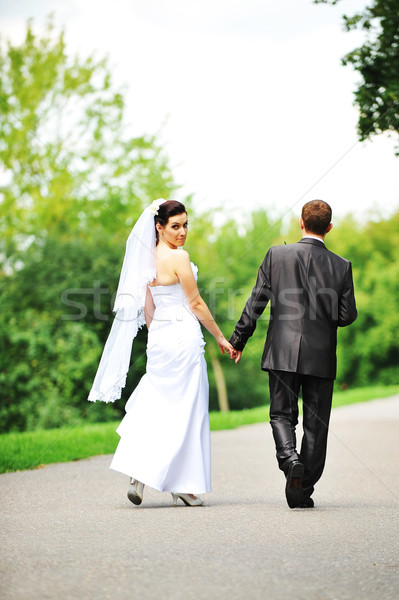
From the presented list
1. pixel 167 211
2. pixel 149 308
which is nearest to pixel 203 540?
pixel 149 308

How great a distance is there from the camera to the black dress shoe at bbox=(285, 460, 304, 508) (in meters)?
5.65

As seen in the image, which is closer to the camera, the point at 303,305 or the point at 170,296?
the point at 303,305

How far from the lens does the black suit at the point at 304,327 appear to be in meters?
5.98

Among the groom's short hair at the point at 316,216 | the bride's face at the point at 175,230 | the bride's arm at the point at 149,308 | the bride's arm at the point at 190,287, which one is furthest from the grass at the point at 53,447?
the groom's short hair at the point at 316,216

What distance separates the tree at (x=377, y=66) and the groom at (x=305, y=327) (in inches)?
179

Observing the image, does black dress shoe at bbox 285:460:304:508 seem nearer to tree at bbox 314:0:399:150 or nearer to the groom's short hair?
the groom's short hair

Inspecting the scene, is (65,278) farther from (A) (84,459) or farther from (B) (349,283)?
(B) (349,283)

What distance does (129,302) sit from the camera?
6.70 metres

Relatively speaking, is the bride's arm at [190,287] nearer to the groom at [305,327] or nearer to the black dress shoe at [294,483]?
the groom at [305,327]

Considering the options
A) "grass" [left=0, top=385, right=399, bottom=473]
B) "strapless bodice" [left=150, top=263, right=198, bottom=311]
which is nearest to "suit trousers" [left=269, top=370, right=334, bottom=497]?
"strapless bodice" [left=150, top=263, right=198, bottom=311]

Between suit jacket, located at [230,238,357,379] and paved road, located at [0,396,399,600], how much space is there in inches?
42.6

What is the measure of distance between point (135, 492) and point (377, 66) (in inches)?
269

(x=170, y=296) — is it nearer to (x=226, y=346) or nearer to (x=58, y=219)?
(x=226, y=346)

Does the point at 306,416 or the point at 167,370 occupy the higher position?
the point at 167,370
